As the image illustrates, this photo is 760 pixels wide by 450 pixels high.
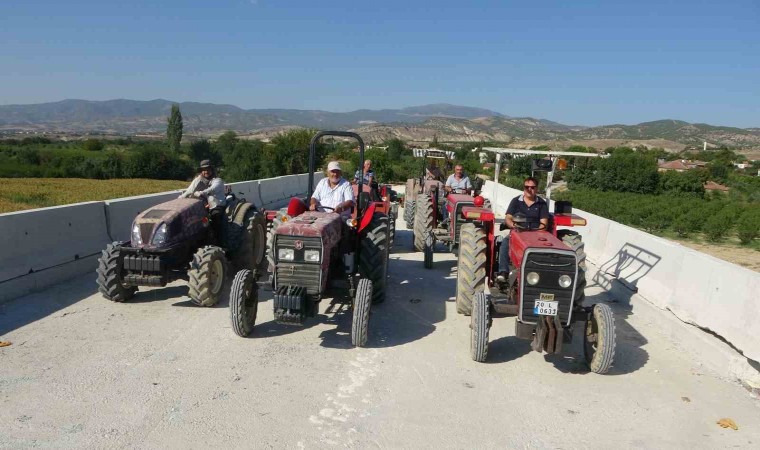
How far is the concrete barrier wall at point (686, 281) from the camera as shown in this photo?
212 inches

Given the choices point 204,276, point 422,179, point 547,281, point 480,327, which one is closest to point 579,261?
point 547,281

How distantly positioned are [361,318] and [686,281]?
4.07 metres

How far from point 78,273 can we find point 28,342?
2.70m

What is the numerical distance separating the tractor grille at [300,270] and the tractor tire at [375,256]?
1.18 meters

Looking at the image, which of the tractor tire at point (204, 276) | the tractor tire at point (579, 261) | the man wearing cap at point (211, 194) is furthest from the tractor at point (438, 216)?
the tractor tire at point (204, 276)

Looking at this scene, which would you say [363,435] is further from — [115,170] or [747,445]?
[115,170]

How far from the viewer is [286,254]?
A: 5715 millimetres

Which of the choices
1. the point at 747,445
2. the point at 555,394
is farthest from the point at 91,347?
the point at 747,445

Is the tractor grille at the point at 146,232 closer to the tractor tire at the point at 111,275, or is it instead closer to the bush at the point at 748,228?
the tractor tire at the point at 111,275

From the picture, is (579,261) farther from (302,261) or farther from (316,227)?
(302,261)

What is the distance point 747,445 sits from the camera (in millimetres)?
4109

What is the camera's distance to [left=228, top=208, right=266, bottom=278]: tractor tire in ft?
26.6

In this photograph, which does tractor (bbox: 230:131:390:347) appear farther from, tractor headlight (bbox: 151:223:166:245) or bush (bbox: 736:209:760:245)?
bush (bbox: 736:209:760:245)

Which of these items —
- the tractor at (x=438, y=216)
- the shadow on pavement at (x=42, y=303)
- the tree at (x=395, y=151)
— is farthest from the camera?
the tree at (x=395, y=151)
